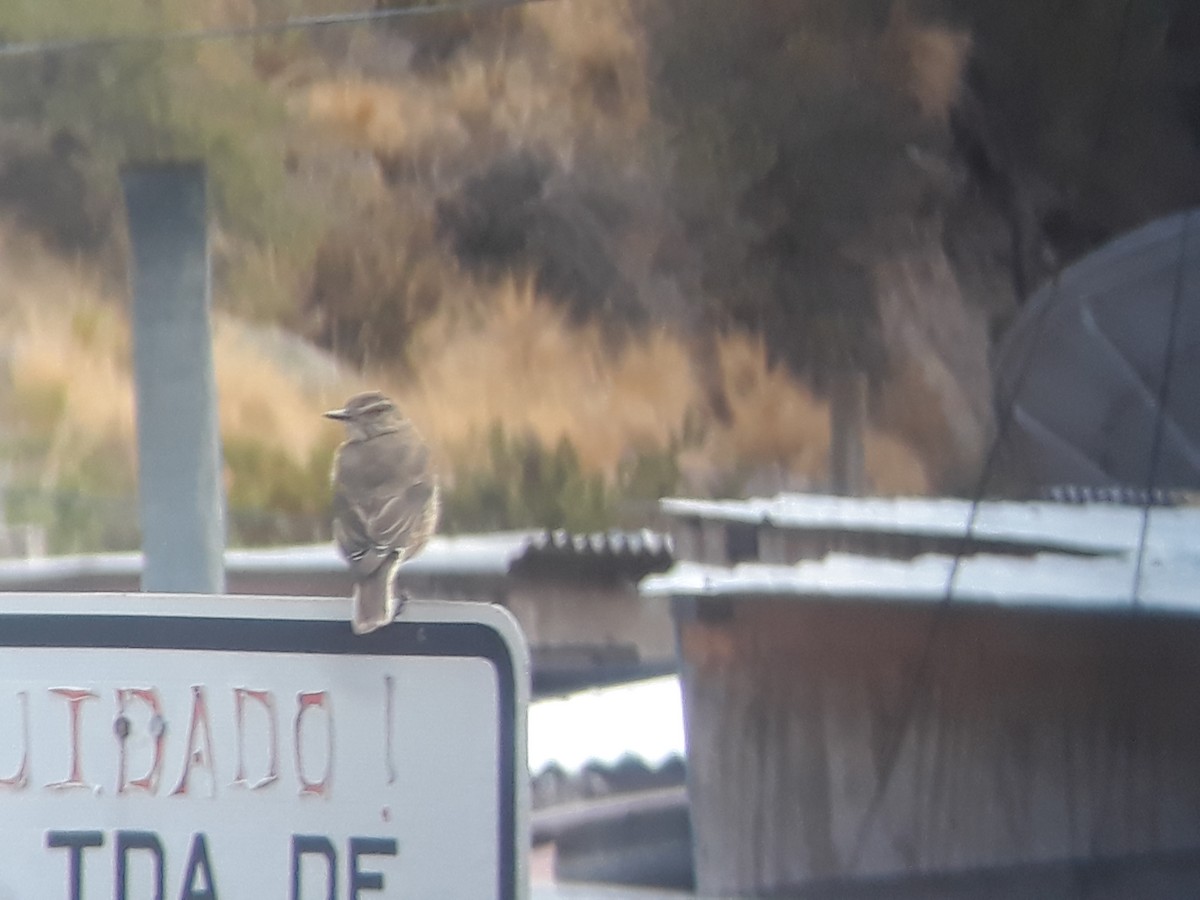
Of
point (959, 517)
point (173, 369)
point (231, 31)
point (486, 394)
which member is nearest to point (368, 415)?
point (486, 394)

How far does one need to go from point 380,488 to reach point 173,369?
0.36 meters

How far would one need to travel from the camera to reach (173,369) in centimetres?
143

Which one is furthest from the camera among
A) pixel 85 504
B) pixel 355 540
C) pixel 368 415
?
pixel 85 504

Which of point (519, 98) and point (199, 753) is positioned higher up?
point (519, 98)

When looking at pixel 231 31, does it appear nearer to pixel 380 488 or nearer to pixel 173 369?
pixel 173 369

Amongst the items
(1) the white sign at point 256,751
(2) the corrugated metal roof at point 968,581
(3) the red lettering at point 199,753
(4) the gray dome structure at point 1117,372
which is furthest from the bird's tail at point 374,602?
(4) the gray dome structure at point 1117,372

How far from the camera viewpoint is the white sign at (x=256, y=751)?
927 millimetres

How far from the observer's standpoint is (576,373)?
53.4 inches

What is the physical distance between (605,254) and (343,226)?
290 millimetres

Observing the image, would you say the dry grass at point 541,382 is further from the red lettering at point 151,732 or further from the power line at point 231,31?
the red lettering at point 151,732

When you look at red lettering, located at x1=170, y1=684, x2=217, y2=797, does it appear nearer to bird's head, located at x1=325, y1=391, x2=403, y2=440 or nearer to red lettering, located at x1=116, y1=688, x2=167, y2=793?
red lettering, located at x1=116, y1=688, x2=167, y2=793

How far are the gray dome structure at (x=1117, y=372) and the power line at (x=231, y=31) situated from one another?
72cm

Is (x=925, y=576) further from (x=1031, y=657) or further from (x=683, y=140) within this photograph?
(x=683, y=140)

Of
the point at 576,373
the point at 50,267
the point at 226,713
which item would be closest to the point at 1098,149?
the point at 576,373
